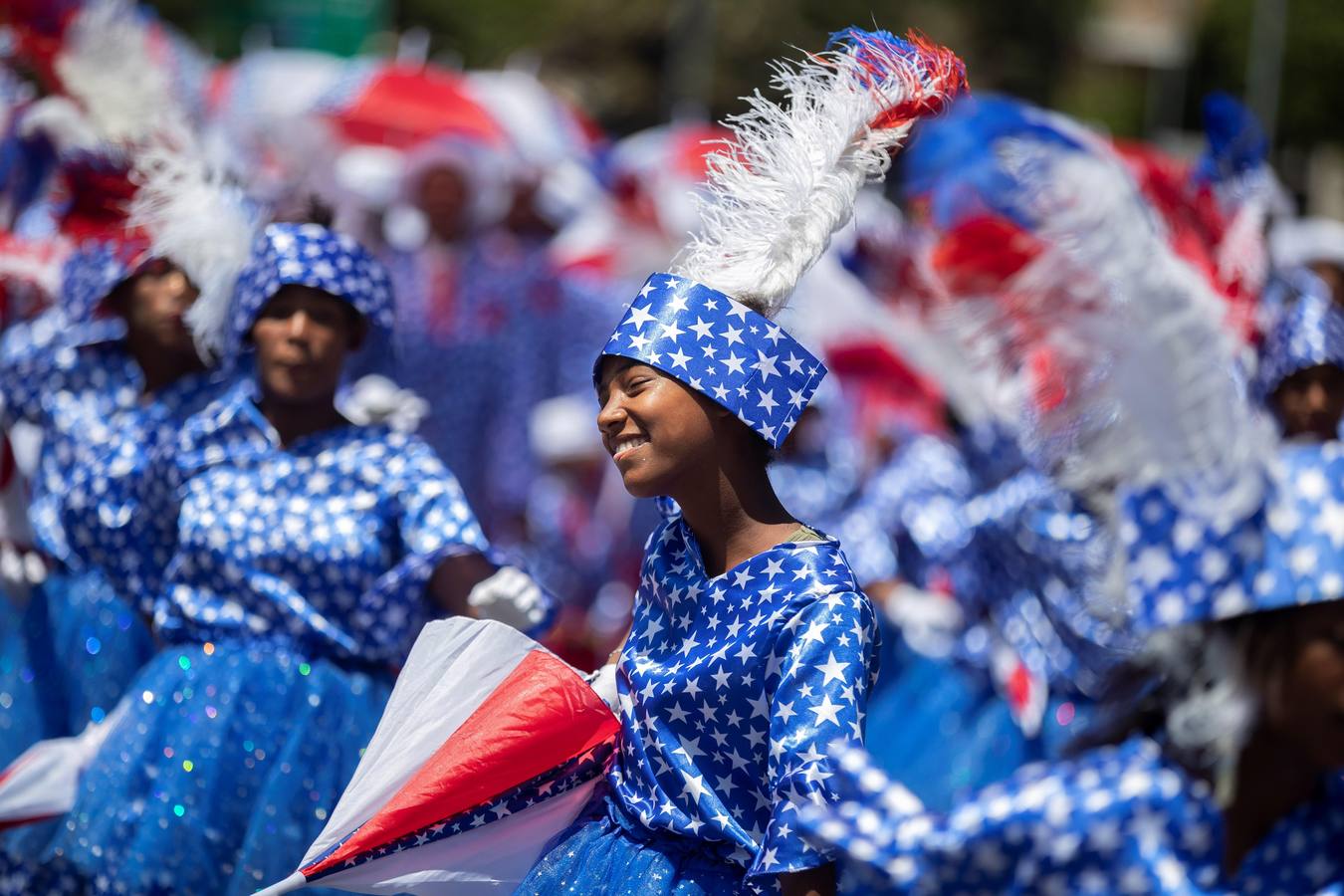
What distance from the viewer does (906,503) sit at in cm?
734

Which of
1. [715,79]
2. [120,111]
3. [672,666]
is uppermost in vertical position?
[120,111]

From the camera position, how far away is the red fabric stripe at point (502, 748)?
3410 mm

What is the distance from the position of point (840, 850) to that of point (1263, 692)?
0.62 m

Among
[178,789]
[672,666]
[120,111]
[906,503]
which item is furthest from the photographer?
[906,503]

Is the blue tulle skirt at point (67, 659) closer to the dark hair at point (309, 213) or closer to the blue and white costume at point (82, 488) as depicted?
the blue and white costume at point (82, 488)

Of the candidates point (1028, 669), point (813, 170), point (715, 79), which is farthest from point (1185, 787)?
point (715, 79)

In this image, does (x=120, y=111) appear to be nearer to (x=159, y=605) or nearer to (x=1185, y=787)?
(x=159, y=605)

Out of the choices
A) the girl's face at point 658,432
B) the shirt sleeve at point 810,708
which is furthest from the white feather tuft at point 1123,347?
the girl's face at point 658,432

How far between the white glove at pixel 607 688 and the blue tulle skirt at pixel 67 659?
1904 millimetres

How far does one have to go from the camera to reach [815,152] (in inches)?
134

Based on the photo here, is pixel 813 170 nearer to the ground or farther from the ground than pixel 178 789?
farther from the ground

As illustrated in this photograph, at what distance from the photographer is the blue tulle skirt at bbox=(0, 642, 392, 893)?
164 inches

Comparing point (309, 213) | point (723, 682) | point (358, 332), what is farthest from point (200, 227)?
point (723, 682)

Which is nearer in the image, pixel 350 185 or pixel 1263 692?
pixel 1263 692
